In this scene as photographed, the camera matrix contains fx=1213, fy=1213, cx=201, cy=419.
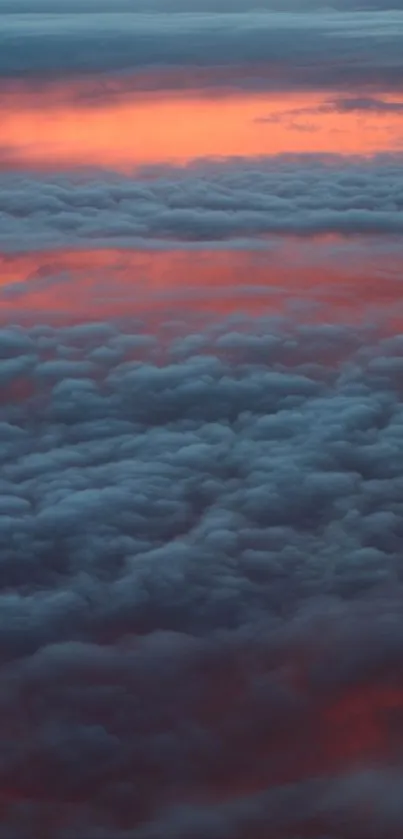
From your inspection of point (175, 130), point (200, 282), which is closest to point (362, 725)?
point (200, 282)

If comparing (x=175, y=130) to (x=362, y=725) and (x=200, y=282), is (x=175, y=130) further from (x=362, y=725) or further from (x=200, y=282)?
(x=362, y=725)

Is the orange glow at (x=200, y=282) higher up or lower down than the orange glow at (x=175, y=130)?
lower down

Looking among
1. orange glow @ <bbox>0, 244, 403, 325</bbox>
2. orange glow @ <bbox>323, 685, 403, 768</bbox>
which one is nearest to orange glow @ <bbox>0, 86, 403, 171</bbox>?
orange glow @ <bbox>0, 244, 403, 325</bbox>

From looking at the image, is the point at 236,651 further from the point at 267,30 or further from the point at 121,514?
the point at 267,30

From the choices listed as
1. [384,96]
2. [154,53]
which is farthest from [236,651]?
[154,53]

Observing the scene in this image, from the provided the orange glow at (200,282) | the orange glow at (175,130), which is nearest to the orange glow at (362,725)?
the orange glow at (200,282)

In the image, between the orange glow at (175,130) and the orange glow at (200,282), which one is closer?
the orange glow at (200,282)

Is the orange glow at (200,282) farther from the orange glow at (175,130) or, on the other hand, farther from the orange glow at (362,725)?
the orange glow at (362,725)
